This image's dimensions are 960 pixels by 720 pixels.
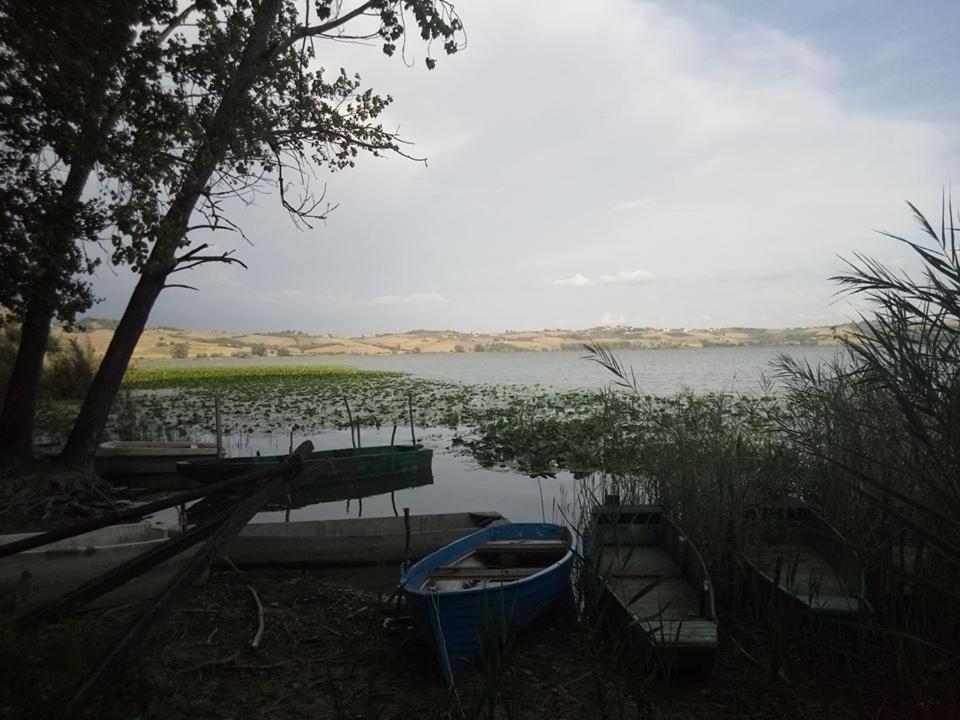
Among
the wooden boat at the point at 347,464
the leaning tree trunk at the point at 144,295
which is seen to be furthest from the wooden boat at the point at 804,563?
the leaning tree trunk at the point at 144,295

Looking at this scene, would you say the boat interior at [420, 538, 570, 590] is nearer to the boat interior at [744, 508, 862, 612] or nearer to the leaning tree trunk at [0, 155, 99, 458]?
the boat interior at [744, 508, 862, 612]

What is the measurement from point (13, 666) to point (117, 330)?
9.10 m

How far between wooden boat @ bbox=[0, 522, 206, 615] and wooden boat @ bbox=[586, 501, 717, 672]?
385cm

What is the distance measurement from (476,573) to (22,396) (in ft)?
32.0

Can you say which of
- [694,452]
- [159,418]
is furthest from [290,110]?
[159,418]

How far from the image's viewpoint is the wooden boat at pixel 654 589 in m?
4.40

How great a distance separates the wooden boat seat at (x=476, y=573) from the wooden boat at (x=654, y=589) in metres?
0.75

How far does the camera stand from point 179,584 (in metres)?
3.93

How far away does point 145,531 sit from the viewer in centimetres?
728

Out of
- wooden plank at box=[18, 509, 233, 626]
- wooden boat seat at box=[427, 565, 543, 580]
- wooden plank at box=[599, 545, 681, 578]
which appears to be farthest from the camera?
wooden plank at box=[599, 545, 681, 578]

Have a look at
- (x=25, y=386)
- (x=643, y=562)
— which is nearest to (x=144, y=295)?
(x=25, y=386)

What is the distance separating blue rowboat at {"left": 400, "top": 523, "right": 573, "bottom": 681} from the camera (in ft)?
16.2

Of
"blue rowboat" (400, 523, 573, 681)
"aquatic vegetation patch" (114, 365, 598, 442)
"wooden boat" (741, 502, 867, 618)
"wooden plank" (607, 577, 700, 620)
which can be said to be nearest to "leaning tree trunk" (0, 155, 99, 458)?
"aquatic vegetation patch" (114, 365, 598, 442)

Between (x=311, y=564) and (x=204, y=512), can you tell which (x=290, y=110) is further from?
(x=311, y=564)
